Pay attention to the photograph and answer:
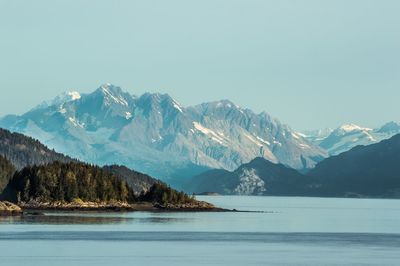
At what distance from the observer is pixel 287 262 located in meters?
140

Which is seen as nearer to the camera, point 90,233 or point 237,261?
point 237,261

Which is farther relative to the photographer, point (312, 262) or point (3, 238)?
point (3, 238)

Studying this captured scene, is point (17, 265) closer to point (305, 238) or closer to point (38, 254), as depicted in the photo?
point (38, 254)

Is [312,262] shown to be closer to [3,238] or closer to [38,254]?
[38,254]

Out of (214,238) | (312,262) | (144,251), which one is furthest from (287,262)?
(214,238)

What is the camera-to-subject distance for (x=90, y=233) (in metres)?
192

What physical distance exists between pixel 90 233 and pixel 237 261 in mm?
57593

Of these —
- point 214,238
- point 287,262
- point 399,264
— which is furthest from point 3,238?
point 399,264

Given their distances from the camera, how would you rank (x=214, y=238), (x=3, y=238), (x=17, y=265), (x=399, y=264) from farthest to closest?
(x=214, y=238) < (x=3, y=238) < (x=399, y=264) < (x=17, y=265)

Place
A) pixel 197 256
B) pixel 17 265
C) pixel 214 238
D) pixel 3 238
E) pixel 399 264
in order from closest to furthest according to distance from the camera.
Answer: pixel 17 265 → pixel 399 264 → pixel 197 256 → pixel 3 238 → pixel 214 238

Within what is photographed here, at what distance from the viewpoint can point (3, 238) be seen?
17175cm

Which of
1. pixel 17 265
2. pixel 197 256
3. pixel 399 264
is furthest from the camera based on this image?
pixel 197 256

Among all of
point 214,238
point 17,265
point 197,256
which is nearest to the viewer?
point 17,265

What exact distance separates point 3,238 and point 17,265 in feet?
147
